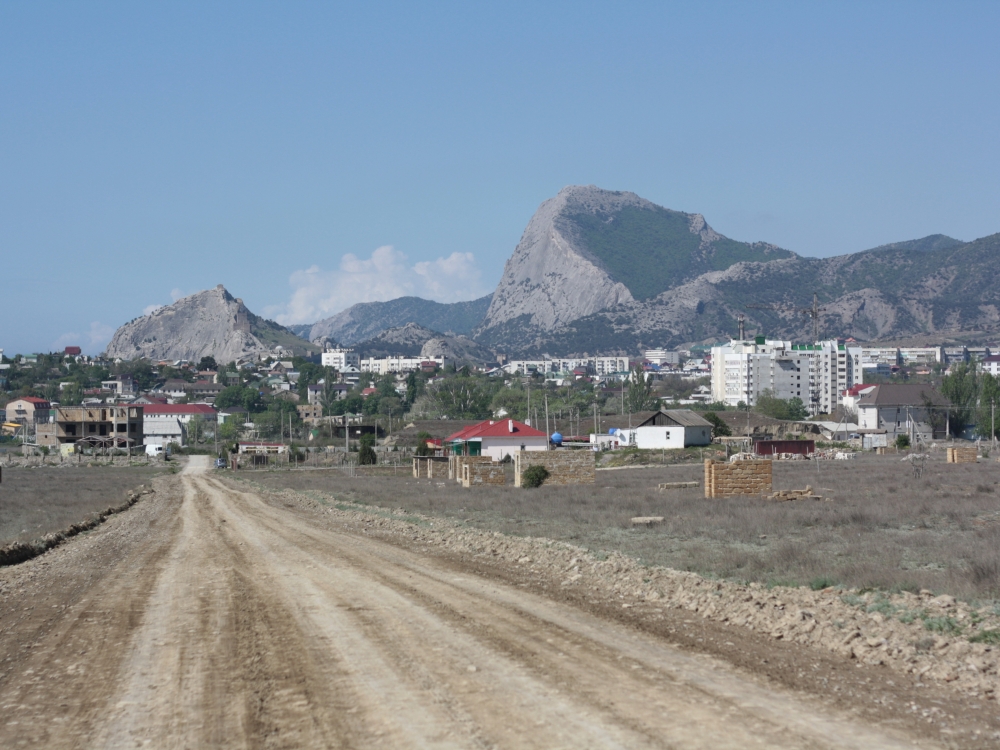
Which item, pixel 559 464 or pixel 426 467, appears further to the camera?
pixel 426 467

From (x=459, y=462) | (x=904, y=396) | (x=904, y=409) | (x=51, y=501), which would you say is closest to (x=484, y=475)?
(x=459, y=462)

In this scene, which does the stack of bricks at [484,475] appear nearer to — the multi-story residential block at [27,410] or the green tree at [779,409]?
the green tree at [779,409]

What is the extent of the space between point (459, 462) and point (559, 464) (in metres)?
11.3

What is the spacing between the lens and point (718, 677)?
30.6 feet

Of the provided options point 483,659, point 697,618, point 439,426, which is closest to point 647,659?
point 483,659

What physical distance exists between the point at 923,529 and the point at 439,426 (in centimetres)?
10868

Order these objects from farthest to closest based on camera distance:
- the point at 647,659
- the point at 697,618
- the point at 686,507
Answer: the point at 686,507
the point at 697,618
the point at 647,659

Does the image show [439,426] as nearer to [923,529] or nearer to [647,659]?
[923,529]

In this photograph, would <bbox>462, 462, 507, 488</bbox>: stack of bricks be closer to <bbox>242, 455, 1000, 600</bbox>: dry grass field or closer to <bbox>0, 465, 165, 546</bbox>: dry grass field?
<bbox>242, 455, 1000, 600</bbox>: dry grass field

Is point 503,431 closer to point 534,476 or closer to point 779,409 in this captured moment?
point 534,476

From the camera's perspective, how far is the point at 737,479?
114ft

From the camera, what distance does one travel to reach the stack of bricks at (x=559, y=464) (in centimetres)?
4528

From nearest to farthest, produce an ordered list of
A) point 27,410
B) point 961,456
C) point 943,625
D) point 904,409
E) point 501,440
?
point 943,625, point 961,456, point 501,440, point 904,409, point 27,410

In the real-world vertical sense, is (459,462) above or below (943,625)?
below
